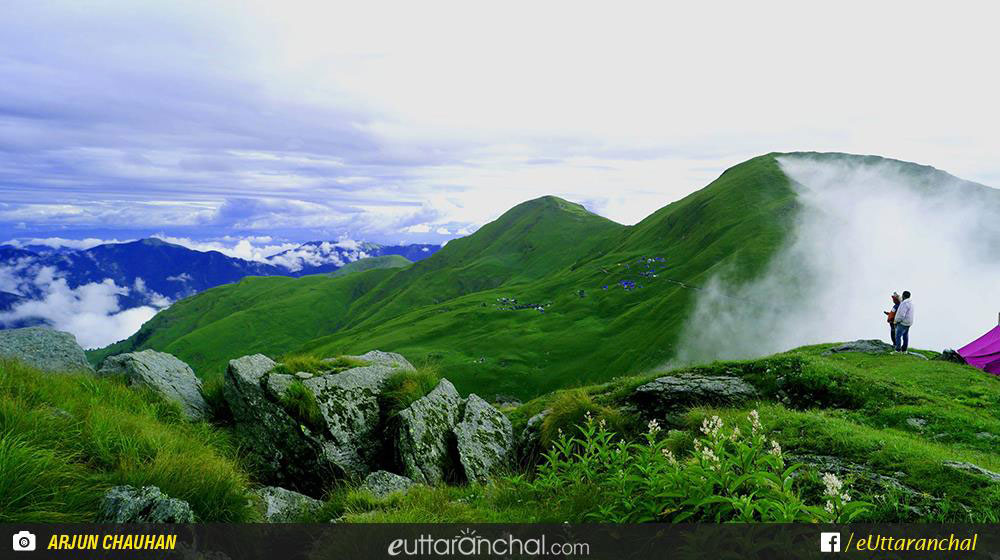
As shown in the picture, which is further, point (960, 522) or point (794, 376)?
point (794, 376)

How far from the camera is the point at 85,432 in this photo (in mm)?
9258

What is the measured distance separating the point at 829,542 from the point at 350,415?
13.3 metres

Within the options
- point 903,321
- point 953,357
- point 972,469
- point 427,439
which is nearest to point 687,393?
point 972,469

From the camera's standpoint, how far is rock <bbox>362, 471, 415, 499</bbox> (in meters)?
12.5

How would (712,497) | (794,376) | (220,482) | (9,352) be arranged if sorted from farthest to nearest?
(794,376) → (9,352) → (220,482) → (712,497)

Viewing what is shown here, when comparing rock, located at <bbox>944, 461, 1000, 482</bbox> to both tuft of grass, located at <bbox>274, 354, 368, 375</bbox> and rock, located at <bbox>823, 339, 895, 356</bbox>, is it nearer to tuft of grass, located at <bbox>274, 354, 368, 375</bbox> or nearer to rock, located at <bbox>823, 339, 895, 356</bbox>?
tuft of grass, located at <bbox>274, 354, 368, 375</bbox>

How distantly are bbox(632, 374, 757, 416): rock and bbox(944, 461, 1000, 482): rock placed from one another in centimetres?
679

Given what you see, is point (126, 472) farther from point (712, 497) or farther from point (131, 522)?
point (712, 497)

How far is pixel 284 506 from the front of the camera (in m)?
11.0

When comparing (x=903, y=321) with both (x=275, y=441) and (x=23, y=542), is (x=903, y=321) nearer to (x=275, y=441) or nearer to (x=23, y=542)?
(x=275, y=441)

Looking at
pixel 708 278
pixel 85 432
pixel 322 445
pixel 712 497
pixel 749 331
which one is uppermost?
pixel 712 497

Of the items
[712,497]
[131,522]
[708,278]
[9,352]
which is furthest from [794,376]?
[708,278]

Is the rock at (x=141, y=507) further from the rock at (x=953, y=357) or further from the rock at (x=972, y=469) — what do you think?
the rock at (x=953, y=357)

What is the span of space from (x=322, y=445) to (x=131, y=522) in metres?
7.54
